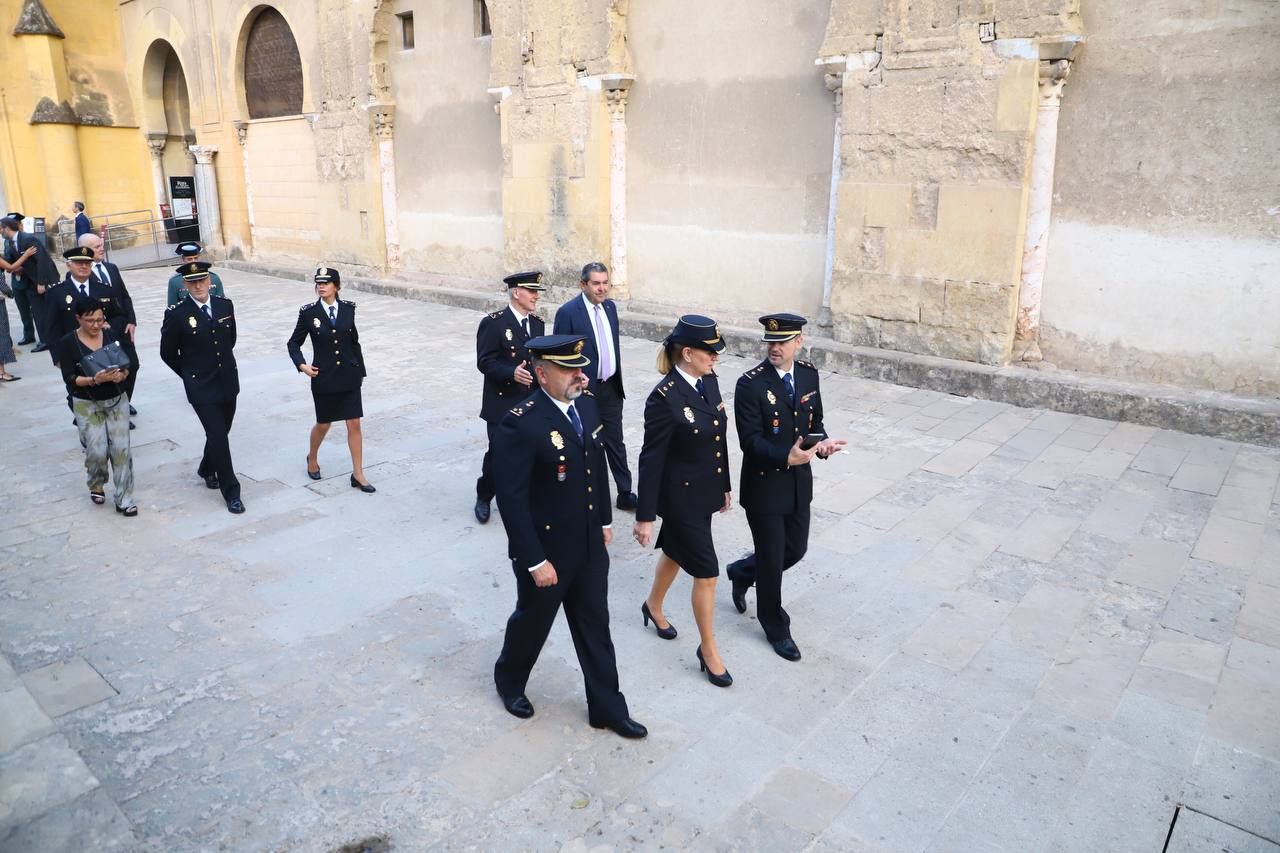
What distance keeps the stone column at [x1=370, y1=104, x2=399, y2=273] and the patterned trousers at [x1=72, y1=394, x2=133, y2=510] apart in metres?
10.5

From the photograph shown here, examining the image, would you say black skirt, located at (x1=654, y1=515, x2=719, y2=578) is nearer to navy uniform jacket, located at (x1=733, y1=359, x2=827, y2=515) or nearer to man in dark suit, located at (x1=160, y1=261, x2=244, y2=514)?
navy uniform jacket, located at (x1=733, y1=359, x2=827, y2=515)

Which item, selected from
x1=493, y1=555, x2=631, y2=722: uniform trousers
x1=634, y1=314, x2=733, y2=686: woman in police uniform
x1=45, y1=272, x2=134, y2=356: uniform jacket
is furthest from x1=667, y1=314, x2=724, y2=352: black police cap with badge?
x1=45, y1=272, x2=134, y2=356: uniform jacket

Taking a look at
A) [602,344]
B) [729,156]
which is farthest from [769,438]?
[729,156]

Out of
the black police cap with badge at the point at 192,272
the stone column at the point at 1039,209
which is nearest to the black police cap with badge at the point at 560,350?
the black police cap with badge at the point at 192,272

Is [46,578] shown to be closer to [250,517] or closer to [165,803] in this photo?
[250,517]

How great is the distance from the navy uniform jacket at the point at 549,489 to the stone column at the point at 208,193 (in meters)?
18.8

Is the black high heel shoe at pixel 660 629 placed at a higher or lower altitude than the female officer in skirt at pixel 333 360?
lower

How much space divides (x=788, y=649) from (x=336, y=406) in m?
3.92

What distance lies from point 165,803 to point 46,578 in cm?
263

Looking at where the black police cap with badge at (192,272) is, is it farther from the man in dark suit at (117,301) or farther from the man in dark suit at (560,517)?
the man in dark suit at (560,517)

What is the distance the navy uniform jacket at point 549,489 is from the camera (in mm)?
3543

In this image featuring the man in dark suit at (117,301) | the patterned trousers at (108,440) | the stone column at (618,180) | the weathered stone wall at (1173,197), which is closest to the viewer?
the patterned trousers at (108,440)

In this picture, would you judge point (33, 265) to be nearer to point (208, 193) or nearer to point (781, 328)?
point (208, 193)

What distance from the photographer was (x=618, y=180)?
12297mm
